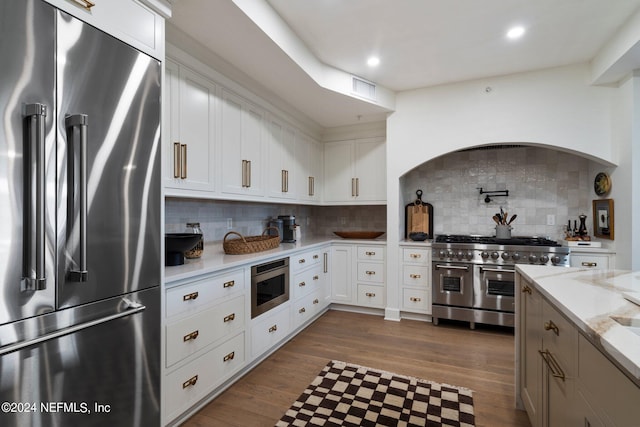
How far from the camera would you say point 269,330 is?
272 cm

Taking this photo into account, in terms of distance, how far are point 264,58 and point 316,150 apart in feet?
6.44

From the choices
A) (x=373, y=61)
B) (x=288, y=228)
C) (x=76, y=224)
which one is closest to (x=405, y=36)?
(x=373, y=61)

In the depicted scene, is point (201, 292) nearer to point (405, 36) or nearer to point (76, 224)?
point (76, 224)

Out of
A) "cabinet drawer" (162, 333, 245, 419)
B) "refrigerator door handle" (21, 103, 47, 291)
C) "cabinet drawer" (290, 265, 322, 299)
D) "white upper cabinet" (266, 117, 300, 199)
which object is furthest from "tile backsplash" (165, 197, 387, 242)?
"refrigerator door handle" (21, 103, 47, 291)

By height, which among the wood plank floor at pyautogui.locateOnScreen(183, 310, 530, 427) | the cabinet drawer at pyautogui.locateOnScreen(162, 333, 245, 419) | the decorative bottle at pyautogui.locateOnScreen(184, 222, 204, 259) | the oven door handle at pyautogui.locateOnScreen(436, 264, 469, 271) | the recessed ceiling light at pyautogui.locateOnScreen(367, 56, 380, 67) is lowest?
the wood plank floor at pyautogui.locateOnScreen(183, 310, 530, 427)

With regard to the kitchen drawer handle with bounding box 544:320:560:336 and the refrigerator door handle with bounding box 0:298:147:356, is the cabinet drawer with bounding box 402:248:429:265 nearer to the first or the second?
the kitchen drawer handle with bounding box 544:320:560:336

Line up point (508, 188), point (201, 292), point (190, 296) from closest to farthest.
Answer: point (190, 296)
point (201, 292)
point (508, 188)

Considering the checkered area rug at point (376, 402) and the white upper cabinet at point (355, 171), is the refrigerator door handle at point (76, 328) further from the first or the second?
the white upper cabinet at point (355, 171)

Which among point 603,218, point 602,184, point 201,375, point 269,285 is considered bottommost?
point 201,375

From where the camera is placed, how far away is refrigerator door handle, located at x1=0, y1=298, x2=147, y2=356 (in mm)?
1010

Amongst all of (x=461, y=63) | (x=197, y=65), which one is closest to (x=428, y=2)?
(x=461, y=63)

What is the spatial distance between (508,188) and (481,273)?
125 centimetres

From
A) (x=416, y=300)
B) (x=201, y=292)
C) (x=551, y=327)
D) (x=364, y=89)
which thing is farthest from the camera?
(x=416, y=300)

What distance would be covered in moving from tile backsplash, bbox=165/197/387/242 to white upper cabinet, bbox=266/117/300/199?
364 millimetres
